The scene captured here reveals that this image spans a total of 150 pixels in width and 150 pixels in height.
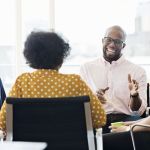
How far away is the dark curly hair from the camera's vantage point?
1.79 metres

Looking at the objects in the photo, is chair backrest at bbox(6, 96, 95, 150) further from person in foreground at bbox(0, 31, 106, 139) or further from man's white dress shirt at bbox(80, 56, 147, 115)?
man's white dress shirt at bbox(80, 56, 147, 115)

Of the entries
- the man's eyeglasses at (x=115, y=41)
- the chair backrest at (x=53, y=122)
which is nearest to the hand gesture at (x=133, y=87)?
the man's eyeglasses at (x=115, y=41)

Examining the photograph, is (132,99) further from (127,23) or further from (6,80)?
(6,80)

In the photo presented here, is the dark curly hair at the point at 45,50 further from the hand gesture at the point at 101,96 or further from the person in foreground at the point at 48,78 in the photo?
the hand gesture at the point at 101,96

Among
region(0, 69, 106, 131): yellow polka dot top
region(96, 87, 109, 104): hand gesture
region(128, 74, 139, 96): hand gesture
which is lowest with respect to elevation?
region(96, 87, 109, 104): hand gesture

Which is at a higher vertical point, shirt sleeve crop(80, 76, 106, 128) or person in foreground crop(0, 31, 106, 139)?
person in foreground crop(0, 31, 106, 139)

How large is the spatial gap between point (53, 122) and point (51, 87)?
0.70ft

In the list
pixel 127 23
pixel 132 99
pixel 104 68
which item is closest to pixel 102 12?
pixel 127 23

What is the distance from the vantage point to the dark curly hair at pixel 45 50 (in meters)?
1.79

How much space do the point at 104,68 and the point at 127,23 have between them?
1.23 m

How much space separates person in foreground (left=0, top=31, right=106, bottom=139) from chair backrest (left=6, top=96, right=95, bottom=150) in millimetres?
136

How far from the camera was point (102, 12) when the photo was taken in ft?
12.4

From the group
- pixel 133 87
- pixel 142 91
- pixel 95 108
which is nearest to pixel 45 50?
pixel 95 108

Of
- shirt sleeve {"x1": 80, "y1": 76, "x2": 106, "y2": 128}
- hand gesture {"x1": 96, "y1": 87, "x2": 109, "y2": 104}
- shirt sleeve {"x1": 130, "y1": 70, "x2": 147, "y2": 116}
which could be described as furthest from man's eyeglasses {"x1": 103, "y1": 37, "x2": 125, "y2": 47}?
shirt sleeve {"x1": 80, "y1": 76, "x2": 106, "y2": 128}
